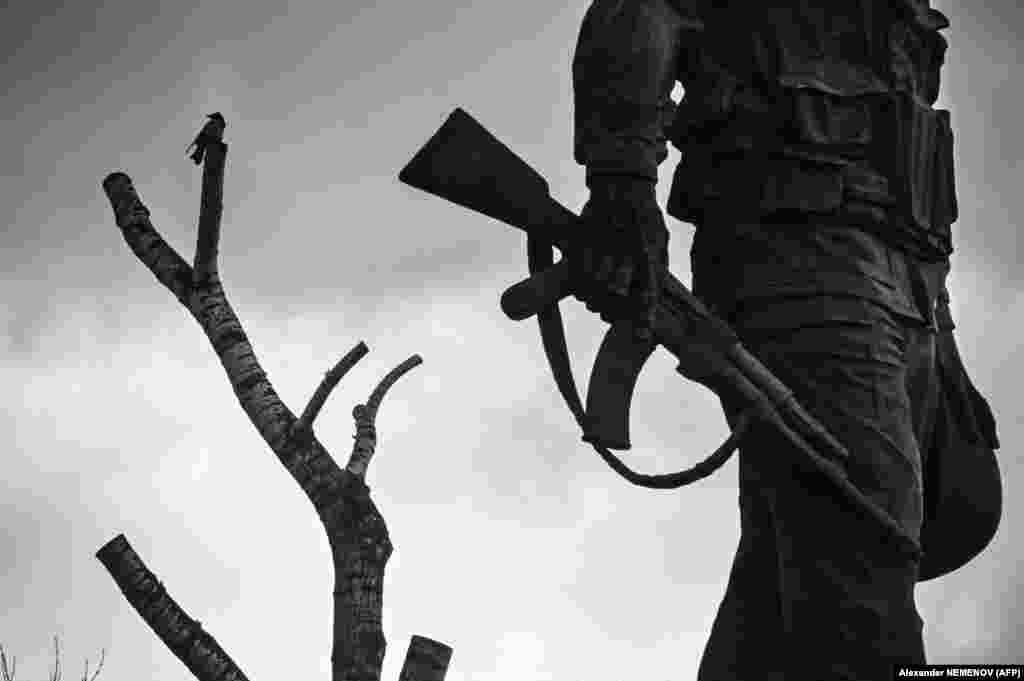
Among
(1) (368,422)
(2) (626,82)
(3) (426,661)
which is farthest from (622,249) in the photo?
(1) (368,422)

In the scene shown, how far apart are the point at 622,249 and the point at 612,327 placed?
28 cm

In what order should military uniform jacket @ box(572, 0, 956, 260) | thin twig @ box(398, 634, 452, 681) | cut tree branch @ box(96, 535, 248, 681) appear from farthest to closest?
cut tree branch @ box(96, 535, 248, 681)
thin twig @ box(398, 634, 452, 681)
military uniform jacket @ box(572, 0, 956, 260)

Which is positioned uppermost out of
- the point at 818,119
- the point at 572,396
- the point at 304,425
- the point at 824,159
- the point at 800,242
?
the point at 304,425

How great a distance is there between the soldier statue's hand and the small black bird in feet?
14.3

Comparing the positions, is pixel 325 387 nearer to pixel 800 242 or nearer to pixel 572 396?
pixel 572 396

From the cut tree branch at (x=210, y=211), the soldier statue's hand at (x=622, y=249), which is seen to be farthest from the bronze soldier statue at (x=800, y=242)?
the cut tree branch at (x=210, y=211)

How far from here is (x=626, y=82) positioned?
4.28 meters

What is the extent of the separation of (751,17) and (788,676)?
5.96ft

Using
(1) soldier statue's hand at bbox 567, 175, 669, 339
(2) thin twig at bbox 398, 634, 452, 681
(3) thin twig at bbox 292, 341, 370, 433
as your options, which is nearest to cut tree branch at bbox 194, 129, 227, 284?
(3) thin twig at bbox 292, 341, 370, 433

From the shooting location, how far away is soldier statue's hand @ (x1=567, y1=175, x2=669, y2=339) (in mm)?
4129

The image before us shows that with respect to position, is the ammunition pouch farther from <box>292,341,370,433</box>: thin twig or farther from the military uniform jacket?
<box>292,341,370,433</box>: thin twig

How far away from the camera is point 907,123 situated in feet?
14.6

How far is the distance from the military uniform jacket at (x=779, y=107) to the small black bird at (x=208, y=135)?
4.08 metres

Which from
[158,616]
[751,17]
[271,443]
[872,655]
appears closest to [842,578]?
[872,655]
